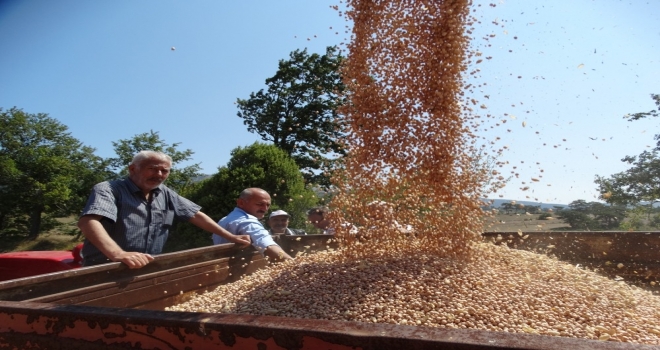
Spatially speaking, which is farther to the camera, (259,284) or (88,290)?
(259,284)

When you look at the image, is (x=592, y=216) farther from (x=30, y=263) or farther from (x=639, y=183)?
(x=30, y=263)

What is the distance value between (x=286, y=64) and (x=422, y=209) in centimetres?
1600

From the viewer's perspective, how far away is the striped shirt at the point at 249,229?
147 inches

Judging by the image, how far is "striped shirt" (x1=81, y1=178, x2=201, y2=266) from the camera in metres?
3.01

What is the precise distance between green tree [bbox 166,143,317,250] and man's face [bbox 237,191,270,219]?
13.6 feet

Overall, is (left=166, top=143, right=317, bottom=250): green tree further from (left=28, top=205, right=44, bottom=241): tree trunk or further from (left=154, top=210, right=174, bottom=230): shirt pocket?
(left=28, top=205, right=44, bottom=241): tree trunk

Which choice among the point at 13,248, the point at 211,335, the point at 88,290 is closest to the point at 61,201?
the point at 13,248

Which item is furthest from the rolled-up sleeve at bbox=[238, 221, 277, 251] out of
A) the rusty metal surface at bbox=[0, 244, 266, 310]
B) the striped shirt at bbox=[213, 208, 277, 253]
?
the rusty metal surface at bbox=[0, 244, 266, 310]

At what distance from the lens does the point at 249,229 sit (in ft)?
12.8

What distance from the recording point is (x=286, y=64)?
18500 mm

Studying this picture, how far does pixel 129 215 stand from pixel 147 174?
368 millimetres

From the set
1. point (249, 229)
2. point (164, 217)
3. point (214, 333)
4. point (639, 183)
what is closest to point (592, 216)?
point (639, 183)

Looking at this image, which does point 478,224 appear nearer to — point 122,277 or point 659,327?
point 659,327

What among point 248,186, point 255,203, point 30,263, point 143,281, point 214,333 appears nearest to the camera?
point 214,333
